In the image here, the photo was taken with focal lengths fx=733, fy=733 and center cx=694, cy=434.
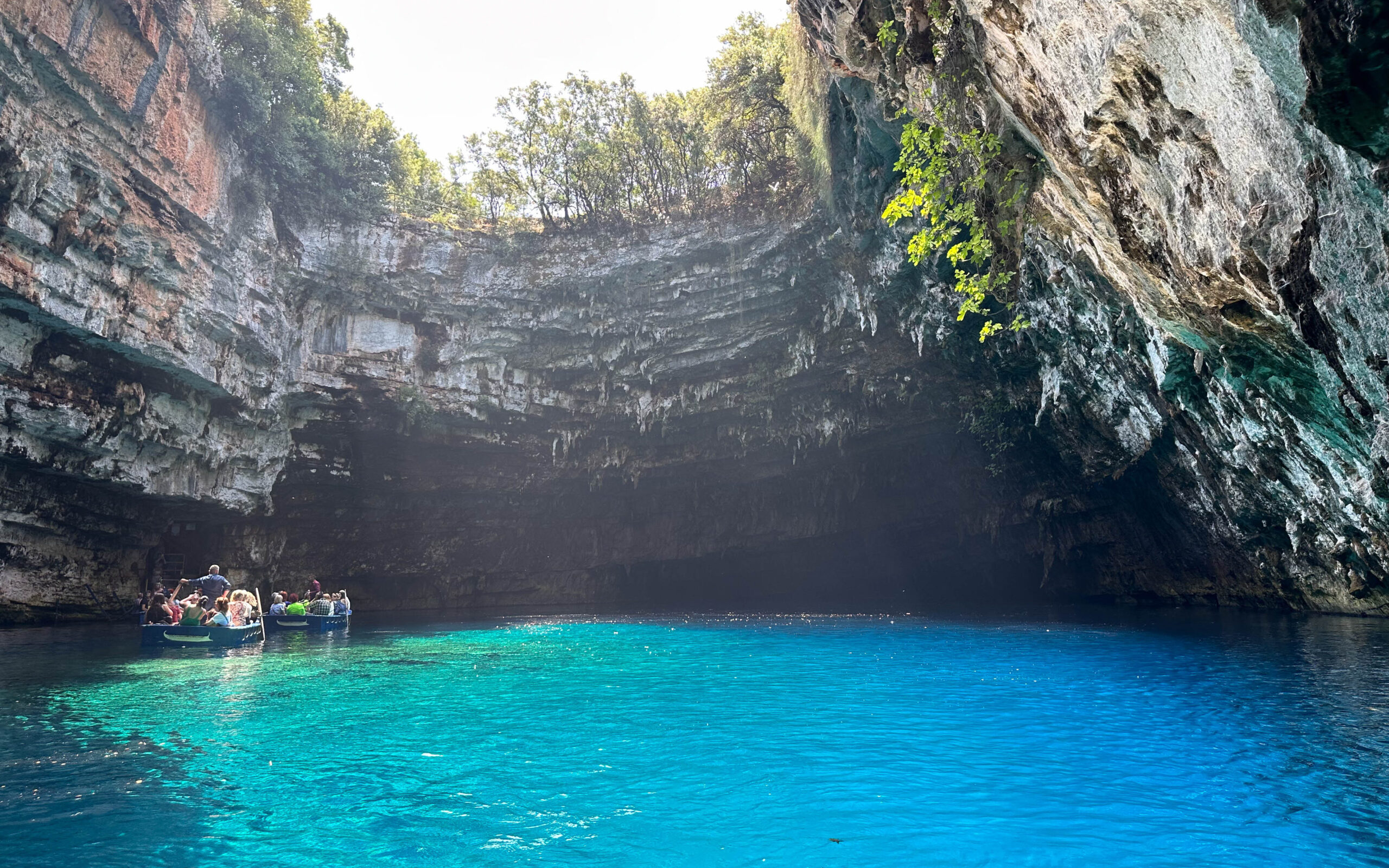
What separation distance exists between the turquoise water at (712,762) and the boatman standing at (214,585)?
20.1ft

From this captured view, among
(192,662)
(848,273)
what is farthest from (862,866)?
(848,273)

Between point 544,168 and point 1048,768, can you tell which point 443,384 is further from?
point 1048,768

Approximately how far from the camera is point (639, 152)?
2912cm

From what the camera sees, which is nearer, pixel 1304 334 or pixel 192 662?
pixel 1304 334

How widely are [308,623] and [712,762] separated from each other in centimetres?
1896

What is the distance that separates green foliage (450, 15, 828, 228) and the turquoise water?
1811 cm

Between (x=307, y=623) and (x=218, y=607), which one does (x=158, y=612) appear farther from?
(x=307, y=623)

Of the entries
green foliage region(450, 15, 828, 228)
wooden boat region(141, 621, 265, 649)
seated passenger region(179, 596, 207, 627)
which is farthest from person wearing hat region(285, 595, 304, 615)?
green foliage region(450, 15, 828, 228)

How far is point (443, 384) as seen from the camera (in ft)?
91.0

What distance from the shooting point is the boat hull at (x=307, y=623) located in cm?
2172

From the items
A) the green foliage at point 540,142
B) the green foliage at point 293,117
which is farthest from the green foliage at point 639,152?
the green foliage at point 293,117

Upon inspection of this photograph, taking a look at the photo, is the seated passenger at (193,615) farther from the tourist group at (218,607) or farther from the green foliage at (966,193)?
the green foliage at (966,193)

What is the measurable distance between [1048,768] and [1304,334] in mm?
4248

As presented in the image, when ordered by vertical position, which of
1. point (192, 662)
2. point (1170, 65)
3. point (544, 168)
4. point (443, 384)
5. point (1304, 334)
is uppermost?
point (544, 168)
